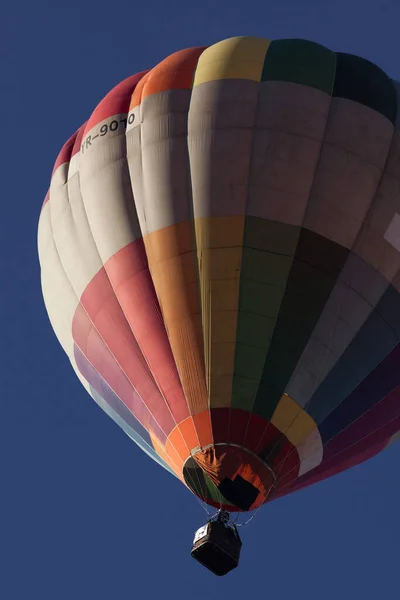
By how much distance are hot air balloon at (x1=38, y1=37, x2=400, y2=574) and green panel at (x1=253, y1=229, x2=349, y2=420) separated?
0.02 meters

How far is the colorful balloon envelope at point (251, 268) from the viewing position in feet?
67.3

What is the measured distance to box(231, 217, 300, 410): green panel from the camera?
20438 millimetres

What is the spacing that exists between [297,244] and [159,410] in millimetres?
2666

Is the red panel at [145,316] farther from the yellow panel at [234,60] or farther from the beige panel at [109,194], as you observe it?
the yellow panel at [234,60]

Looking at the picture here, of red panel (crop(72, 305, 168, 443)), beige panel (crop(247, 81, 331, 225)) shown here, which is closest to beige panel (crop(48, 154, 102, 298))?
red panel (crop(72, 305, 168, 443))

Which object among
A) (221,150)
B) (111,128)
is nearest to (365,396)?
(221,150)

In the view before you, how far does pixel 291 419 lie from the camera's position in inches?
808

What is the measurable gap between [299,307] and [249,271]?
29.7 inches

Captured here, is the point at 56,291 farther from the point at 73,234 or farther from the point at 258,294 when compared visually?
the point at 258,294

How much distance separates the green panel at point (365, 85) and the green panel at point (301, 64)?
0.43ft

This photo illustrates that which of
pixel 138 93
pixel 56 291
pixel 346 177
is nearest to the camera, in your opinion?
pixel 346 177

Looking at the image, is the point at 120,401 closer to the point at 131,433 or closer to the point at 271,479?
the point at 131,433

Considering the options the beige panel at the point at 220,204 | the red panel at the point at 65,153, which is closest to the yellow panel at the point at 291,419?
the beige panel at the point at 220,204

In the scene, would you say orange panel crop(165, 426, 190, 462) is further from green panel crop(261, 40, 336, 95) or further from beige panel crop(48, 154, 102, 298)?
green panel crop(261, 40, 336, 95)
